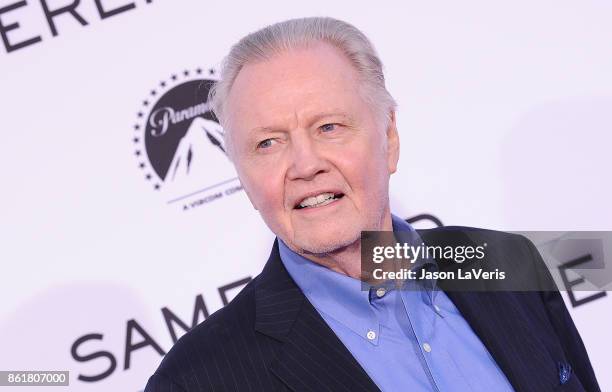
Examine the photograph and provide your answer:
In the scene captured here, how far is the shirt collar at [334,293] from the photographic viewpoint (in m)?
1.65

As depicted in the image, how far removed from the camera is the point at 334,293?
5.53ft

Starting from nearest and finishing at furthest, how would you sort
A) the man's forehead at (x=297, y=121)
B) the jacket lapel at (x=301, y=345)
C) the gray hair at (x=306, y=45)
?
the jacket lapel at (x=301, y=345) → the man's forehead at (x=297, y=121) → the gray hair at (x=306, y=45)

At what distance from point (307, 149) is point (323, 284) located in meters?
0.29

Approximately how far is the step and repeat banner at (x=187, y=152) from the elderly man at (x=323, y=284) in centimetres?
79

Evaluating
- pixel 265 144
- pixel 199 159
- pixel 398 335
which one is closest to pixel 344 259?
pixel 398 335

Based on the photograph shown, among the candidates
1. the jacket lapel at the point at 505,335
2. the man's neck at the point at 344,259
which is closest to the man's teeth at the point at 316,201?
the man's neck at the point at 344,259

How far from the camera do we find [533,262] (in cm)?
207

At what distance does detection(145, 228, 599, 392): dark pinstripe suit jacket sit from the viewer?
61.7 inches

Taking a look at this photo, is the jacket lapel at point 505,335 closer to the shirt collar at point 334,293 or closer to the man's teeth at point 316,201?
the shirt collar at point 334,293

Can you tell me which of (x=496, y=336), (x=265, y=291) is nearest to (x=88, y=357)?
(x=265, y=291)

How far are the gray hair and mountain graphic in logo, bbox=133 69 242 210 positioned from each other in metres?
0.74

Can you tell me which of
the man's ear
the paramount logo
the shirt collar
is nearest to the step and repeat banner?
the paramount logo

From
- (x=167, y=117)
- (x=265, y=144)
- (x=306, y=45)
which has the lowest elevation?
(x=265, y=144)

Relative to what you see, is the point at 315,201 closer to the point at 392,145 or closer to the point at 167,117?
the point at 392,145
